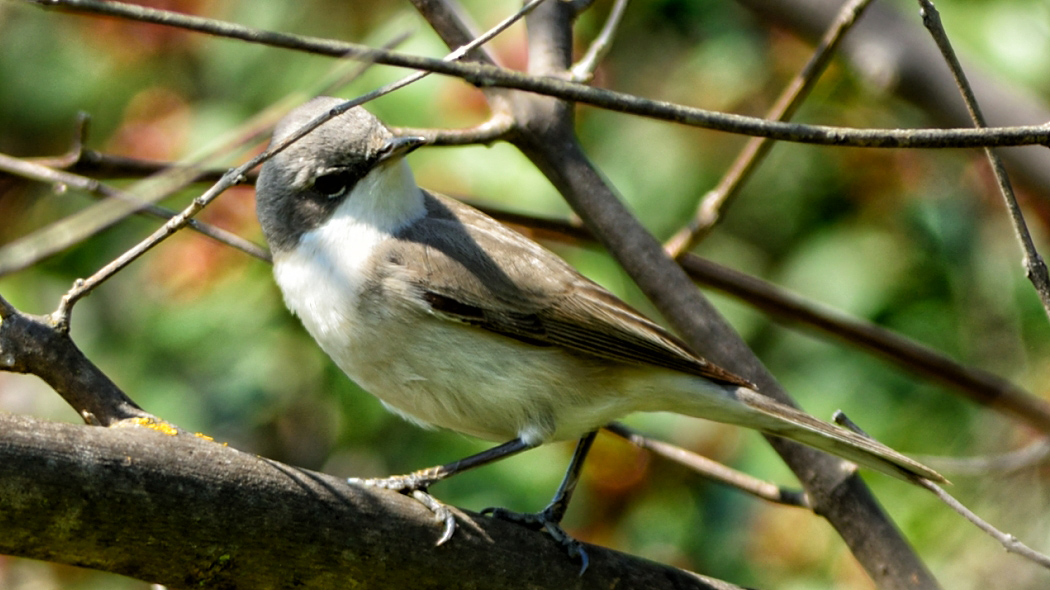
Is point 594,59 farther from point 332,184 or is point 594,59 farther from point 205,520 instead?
point 205,520

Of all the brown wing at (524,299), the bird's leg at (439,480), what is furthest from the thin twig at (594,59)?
the bird's leg at (439,480)

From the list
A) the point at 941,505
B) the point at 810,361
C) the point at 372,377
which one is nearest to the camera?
the point at 372,377

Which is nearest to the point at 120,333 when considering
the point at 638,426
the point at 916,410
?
the point at 638,426

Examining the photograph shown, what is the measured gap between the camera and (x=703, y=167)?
429 centimetres

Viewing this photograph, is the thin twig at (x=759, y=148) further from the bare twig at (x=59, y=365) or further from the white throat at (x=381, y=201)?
the bare twig at (x=59, y=365)

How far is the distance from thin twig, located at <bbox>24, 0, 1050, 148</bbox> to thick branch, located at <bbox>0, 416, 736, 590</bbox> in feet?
2.53

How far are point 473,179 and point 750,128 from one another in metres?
2.17

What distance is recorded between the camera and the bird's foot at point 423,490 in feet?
7.22

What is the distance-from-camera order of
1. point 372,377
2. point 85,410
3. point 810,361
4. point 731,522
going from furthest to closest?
point 810,361 → point 731,522 → point 372,377 → point 85,410

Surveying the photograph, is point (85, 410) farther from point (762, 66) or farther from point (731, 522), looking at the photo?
point (762, 66)

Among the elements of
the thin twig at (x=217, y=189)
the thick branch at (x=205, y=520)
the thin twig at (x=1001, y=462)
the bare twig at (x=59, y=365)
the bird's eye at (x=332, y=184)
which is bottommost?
the thick branch at (x=205, y=520)

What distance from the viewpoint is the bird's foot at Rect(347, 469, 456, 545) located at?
2.20 metres

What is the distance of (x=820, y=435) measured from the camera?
9.14 ft

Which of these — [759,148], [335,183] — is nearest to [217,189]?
[335,183]
